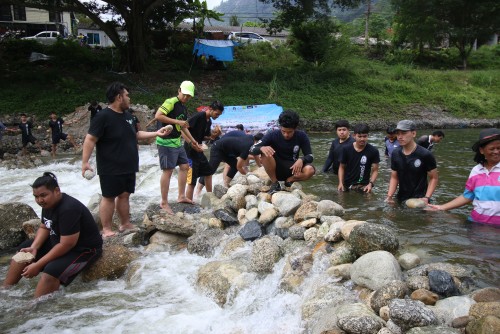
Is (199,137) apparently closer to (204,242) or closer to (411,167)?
(204,242)

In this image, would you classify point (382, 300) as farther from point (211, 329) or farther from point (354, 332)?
point (211, 329)

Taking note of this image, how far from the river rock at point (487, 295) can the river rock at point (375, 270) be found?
1.94 feet

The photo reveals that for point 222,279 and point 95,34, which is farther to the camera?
point 95,34

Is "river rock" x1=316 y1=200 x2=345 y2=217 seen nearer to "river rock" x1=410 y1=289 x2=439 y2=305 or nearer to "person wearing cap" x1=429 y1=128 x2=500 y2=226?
"person wearing cap" x1=429 y1=128 x2=500 y2=226

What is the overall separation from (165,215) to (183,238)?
39 cm

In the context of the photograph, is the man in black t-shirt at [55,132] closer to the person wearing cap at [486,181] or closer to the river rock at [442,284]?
the person wearing cap at [486,181]

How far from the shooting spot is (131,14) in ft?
73.4

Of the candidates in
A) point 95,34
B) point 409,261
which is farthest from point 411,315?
point 95,34

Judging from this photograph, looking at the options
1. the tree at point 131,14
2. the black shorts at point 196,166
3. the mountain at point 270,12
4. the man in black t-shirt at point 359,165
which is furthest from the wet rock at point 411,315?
the mountain at point 270,12

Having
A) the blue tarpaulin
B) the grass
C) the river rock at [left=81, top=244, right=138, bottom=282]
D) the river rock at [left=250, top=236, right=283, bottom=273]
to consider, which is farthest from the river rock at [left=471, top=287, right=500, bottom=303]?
the blue tarpaulin

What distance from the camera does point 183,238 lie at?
19.2ft

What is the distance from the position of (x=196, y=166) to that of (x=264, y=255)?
2.76 metres

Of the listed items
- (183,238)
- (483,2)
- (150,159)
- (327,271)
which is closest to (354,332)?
(327,271)

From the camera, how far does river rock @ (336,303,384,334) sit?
121 inches
